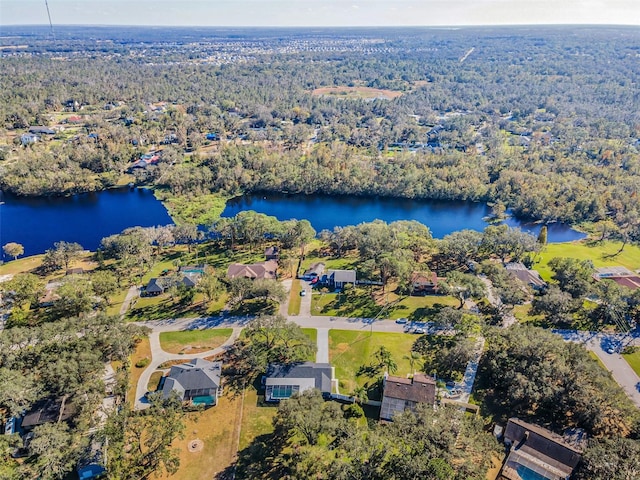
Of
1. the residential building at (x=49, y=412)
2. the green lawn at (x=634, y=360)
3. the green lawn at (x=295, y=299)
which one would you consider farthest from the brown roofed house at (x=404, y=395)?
the residential building at (x=49, y=412)

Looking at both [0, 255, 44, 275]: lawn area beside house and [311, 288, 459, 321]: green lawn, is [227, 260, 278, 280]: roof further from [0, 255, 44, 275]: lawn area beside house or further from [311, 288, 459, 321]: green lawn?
[0, 255, 44, 275]: lawn area beside house

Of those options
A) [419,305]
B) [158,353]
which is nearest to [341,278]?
[419,305]

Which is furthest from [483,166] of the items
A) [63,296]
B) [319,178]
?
[63,296]

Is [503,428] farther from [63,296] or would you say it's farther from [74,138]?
[74,138]

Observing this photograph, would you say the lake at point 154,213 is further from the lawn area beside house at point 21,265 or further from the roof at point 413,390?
the roof at point 413,390

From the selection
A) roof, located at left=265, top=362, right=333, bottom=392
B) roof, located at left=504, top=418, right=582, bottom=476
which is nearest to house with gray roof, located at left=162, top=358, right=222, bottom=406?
roof, located at left=265, top=362, right=333, bottom=392
